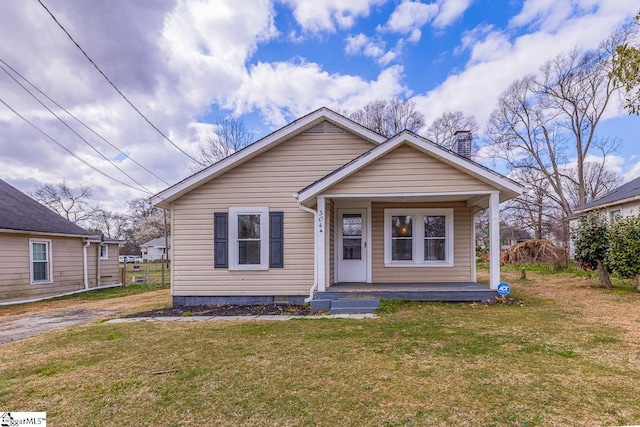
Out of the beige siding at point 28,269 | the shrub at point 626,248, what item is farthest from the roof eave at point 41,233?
the shrub at point 626,248

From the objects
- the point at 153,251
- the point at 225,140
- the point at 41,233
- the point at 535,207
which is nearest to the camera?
the point at 41,233

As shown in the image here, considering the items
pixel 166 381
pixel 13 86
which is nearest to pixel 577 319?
pixel 166 381

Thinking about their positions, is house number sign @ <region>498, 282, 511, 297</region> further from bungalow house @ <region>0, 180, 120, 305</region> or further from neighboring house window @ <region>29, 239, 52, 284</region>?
neighboring house window @ <region>29, 239, 52, 284</region>

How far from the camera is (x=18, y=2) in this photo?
23.3 feet

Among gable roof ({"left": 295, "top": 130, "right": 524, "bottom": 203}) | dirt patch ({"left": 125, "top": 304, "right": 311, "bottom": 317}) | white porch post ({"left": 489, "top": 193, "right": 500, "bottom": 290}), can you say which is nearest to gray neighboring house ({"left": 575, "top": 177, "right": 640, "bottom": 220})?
white porch post ({"left": 489, "top": 193, "right": 500, "bottom": 290})

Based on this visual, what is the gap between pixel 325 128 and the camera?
8898mm

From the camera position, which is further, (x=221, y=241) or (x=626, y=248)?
(x=626, y=248)

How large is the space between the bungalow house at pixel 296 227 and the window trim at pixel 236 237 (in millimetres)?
26

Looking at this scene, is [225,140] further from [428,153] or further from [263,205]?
[428,153]

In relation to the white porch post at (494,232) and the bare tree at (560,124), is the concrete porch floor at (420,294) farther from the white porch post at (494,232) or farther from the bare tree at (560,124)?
the bare tree at (560,124)

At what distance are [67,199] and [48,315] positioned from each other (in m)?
39.2

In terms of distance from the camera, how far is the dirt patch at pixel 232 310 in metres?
7.42

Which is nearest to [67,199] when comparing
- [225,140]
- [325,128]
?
[225,140]

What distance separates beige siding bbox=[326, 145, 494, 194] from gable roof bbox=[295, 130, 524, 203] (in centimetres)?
12
